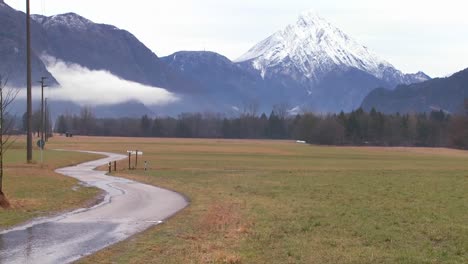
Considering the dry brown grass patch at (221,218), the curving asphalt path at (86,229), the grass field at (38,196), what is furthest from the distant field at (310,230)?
the grass field at (38,196)

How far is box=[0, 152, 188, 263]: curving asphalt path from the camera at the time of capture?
14.1 m

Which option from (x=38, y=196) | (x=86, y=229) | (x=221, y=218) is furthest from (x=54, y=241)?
(x=38, y=196)

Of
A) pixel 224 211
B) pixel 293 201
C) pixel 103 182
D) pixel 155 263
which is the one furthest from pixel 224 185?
pixel 155 263

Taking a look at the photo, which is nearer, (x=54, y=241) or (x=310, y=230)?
(x=54, y=241)

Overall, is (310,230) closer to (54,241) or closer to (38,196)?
(54,241)

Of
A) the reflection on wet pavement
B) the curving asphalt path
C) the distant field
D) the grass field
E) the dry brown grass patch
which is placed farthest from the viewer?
the grass field

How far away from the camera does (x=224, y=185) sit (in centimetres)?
3794

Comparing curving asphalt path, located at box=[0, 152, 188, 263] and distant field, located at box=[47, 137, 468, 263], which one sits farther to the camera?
curving asphalt path, located at box=[0, 152, 188, 263]

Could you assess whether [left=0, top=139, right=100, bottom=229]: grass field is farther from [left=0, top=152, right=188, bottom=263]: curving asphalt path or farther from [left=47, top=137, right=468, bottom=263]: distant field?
[left=47, top=137, right=468, bottom=263]: distant field

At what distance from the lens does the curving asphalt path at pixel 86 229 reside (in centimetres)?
1408

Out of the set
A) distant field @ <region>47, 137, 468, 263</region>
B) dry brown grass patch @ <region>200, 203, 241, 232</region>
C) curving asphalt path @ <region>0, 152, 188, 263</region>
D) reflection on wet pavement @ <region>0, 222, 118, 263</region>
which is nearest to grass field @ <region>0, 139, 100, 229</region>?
curving asphalt path @ <region>0, 152, 188, 263</region>

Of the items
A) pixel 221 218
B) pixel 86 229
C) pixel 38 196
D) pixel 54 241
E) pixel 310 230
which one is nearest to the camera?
pixel 54 241

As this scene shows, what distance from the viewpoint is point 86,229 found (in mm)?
18234

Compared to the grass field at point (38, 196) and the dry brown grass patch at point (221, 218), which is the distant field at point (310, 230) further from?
the grass field at point (38, 196)
